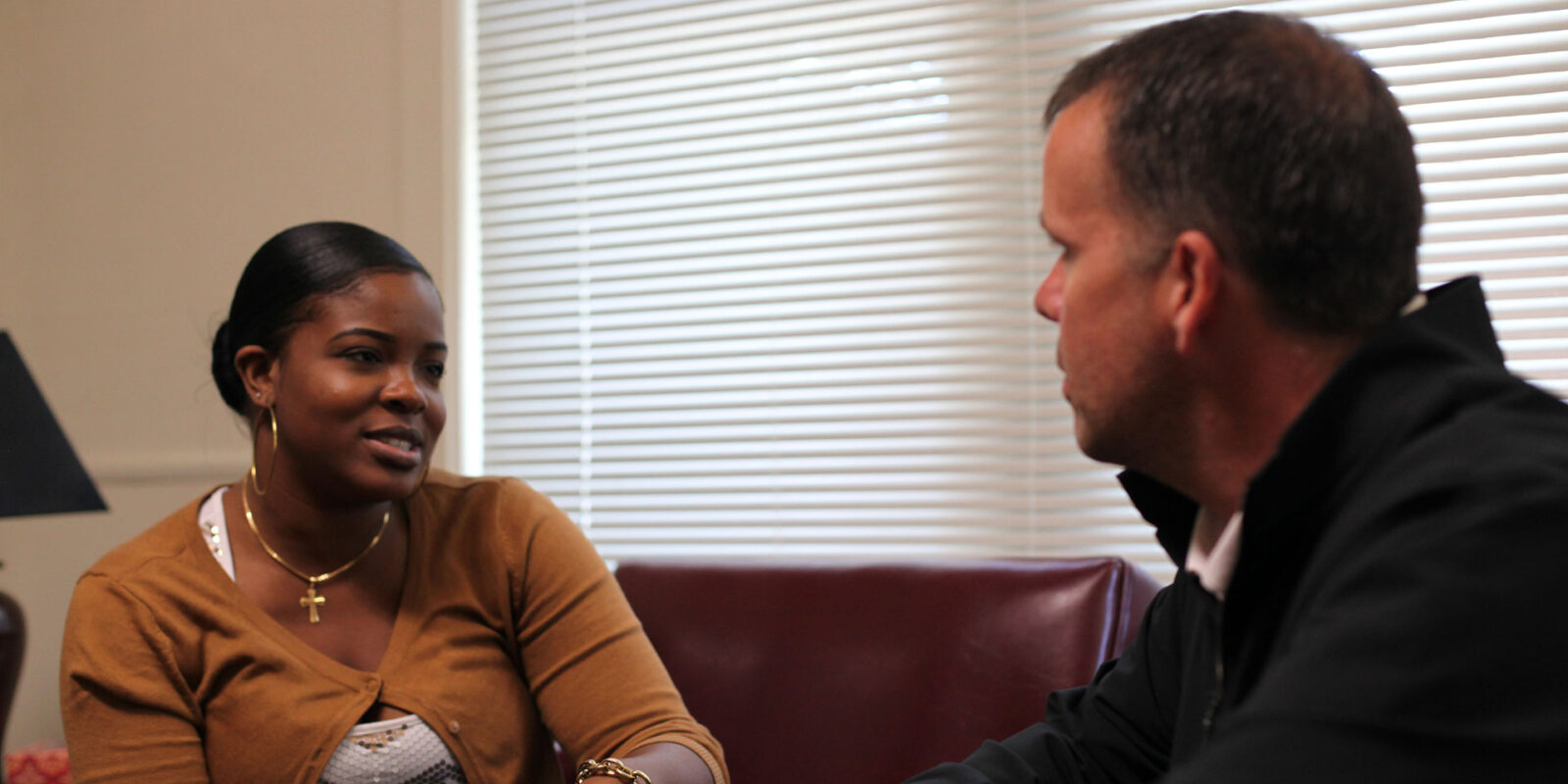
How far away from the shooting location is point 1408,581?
63 cm

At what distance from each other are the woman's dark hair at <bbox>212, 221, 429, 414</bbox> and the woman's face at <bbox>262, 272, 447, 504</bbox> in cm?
2

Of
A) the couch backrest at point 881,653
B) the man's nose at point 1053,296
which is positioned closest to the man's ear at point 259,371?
the couch backrest at point 881,653

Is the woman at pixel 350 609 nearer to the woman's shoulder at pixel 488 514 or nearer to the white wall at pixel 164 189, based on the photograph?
the woman's shoulder at pixel 488 514

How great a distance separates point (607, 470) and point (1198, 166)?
2173mm

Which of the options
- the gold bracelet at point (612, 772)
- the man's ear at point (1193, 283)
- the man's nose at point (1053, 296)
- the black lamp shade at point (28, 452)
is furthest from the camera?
the black lamp shade at point (28, 452)

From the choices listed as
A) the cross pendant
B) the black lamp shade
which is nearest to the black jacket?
the cross pendant

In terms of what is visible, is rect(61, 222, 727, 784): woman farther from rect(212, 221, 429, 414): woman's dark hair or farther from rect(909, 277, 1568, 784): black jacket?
rect(909, 277, 1568, 784): black jacket

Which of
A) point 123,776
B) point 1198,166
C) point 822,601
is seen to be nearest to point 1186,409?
point 1198,166

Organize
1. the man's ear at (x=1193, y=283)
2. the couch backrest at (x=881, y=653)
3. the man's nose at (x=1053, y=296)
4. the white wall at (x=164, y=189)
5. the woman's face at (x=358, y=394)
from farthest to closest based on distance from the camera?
the white wall at (x=164, y=189), the couch backrest at (x=881, y=653), the woman's face at (x=358, y=394), the man's nose at (x=1053, y=296), the man's ear at (x=1193, y=283)

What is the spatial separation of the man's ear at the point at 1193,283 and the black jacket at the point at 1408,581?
10cm

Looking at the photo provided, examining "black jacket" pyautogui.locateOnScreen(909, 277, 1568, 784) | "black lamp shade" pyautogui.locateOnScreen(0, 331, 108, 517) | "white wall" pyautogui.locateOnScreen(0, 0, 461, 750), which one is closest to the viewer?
"black jacket" pyautogui.locateOnScreen(909, 277, 1568, 784)

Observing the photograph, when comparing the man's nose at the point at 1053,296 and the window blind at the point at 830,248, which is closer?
the man's nose at the point at 1053,296

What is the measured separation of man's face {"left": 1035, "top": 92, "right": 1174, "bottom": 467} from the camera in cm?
87

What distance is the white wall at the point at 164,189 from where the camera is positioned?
2.99 m
